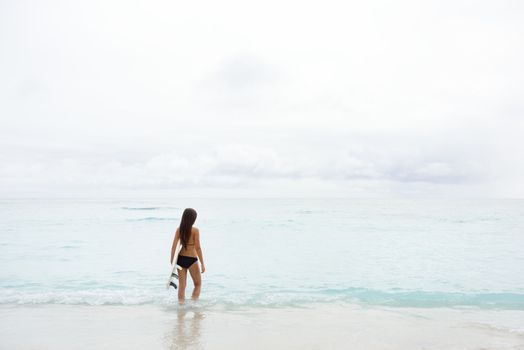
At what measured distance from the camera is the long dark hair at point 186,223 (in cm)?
738

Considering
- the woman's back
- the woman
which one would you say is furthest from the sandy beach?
the woman's back

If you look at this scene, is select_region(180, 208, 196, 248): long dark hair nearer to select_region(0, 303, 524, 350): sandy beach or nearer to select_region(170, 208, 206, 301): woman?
select_region(170, 208, 206, 301): woman

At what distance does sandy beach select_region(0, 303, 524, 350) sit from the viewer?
5988mm

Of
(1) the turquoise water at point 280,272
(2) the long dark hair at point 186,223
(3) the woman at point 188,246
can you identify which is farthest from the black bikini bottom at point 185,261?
(1) the turquoise water at point 280,272

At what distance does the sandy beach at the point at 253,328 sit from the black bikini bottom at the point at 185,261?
94cm

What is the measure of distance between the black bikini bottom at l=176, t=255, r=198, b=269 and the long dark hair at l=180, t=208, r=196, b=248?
0.96ft

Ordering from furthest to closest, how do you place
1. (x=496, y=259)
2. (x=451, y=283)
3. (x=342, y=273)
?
(x=496, y=259), (x=342, y=273), (x=451, y=283)

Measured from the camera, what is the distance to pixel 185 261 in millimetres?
7875

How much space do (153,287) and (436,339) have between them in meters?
8.08

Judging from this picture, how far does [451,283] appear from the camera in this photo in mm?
12789

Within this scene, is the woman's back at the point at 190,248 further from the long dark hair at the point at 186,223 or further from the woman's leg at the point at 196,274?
the woman's leg at the point at 196,274

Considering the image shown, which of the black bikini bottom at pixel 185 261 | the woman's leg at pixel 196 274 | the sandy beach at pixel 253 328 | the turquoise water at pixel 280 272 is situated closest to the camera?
the sandy beach at pixel 253 328

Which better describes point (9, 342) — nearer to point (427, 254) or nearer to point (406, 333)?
point (406, 333)

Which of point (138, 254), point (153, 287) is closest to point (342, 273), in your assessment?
point (153, 287)
